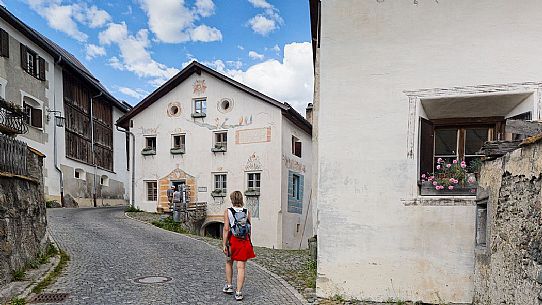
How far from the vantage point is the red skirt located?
17.7ft

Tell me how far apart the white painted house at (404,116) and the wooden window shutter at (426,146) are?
0.02 m

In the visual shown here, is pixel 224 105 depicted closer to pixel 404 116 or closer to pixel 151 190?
pixel 151 190

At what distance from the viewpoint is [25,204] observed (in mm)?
6891

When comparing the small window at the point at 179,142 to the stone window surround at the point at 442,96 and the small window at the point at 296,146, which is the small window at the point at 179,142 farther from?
the stone window surround at the point at 442,96

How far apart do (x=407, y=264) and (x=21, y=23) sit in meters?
20.2

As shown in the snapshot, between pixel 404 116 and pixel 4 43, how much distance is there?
18.6m

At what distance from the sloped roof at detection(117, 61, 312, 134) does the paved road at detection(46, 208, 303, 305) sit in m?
7.92

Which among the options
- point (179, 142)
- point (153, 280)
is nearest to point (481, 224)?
point (153, 280)

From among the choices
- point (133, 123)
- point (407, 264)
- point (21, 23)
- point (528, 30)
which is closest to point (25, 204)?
point (407, 264)

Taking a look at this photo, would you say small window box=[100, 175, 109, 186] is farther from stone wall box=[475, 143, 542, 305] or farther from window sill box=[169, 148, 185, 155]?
stone wall box=[475, 143, 542, 305]

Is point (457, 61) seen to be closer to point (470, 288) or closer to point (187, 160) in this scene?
point (470, 288)

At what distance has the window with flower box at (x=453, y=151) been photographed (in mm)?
5750

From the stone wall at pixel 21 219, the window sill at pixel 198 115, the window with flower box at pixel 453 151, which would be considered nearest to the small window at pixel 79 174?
the window sill at pixel 198 115

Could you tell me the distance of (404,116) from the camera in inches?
233
